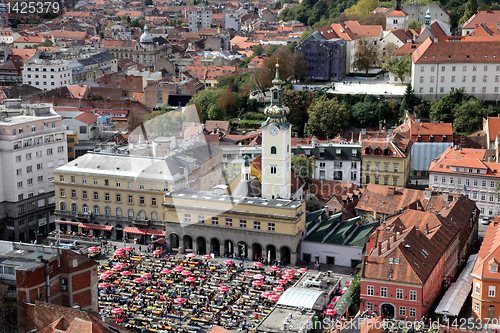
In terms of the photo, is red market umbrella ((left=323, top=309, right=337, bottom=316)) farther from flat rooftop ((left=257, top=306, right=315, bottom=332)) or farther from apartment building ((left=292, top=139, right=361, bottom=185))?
apartment building ((left=292, top=139, right=361, bottom=185))

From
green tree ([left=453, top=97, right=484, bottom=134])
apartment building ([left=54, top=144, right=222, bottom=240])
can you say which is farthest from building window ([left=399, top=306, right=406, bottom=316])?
green tree ([left=453, top=97, right=484, bottom=134])

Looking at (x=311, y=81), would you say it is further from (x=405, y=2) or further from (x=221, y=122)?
(x=405, y=2)

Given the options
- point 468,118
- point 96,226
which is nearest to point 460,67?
point 468,118

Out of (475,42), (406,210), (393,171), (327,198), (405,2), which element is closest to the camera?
(406,210)

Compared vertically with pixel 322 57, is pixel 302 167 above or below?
below

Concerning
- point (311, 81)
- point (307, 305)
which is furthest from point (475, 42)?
point (307, 305)

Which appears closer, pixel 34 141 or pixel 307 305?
pixel 307 305

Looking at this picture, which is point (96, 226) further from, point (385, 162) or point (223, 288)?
point (385, 162)
